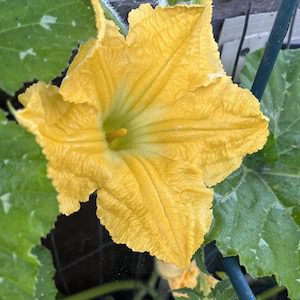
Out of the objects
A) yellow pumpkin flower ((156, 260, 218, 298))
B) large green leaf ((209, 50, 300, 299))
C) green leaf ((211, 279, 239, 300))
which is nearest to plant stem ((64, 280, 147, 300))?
yellow pumpkin flower ((156, 260, 218, 298))

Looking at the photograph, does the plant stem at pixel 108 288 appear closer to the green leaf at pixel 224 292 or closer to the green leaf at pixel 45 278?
the green leaf at pixel 224 292

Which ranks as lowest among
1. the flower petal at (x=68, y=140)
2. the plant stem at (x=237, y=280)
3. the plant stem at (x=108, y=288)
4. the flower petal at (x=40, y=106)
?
the plant stem at (x=108, y=288)

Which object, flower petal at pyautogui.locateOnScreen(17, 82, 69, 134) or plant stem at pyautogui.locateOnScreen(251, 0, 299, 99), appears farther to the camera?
plant stem at pyautogui.locateOnScreen(251, 0, 299, 99)

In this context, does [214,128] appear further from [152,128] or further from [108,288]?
[108,288]

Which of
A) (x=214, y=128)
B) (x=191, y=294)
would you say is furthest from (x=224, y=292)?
(x=214, y=128)

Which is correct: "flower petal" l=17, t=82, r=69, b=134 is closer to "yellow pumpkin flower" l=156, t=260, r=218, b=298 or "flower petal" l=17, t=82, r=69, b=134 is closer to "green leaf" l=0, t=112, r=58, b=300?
"green leaf" l=0, t=112, r=58, b=300

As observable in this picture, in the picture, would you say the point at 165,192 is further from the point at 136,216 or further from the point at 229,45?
the point at 229,45

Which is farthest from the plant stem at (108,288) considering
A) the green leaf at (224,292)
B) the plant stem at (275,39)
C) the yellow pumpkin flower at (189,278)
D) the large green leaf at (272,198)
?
the plant stem at (275,39)
